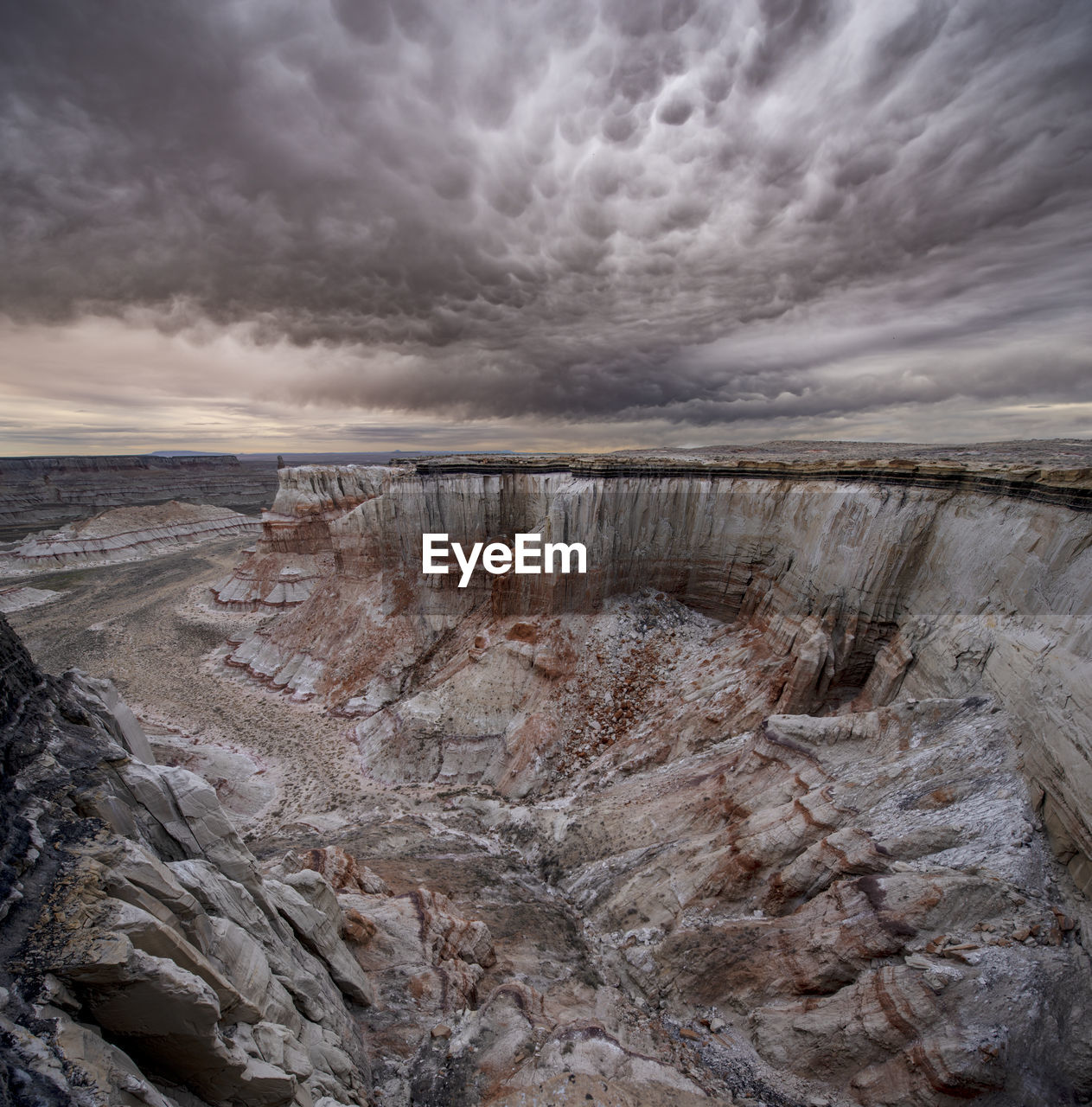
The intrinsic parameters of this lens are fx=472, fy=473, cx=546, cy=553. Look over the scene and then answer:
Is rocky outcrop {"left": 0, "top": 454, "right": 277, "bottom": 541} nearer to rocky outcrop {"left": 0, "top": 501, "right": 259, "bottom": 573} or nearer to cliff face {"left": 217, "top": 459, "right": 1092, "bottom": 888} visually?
rocky outcrop {"left": 0, "top": 501, "right": 259, "bottom": 573}

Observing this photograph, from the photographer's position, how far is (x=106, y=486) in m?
87.8

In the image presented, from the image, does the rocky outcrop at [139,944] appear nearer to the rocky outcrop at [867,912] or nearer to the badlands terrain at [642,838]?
the badlands terrain at [642,838]

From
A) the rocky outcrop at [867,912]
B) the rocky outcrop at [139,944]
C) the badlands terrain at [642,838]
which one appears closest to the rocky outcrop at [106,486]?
the badlands terrain at [642,838]

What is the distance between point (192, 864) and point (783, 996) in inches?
425

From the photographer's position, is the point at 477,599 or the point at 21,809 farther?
the point at 477,599

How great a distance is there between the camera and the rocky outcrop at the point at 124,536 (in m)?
55.1

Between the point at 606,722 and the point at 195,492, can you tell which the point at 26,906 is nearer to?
the point at 606,722

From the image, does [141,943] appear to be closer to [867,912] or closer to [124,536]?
[867,912]

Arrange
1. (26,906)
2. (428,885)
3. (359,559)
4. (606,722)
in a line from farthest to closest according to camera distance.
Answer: (359,559) → (606,722) → (428,885) → (26,906)

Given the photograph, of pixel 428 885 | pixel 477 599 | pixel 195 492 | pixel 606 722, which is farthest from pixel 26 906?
pixel 195 492

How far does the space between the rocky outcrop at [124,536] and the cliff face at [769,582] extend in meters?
31.8

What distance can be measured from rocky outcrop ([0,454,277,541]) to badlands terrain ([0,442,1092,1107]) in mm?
83501

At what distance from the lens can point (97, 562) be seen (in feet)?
187

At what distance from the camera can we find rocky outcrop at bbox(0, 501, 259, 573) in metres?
55.1
